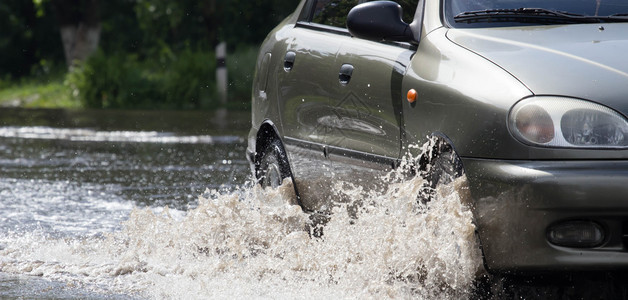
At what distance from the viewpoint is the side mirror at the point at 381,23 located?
5008 millimetres

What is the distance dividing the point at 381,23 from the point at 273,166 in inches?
65.5

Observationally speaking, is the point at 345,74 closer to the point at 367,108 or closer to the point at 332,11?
the point at 367,108

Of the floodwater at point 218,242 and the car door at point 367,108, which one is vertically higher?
the car door at point 367,108

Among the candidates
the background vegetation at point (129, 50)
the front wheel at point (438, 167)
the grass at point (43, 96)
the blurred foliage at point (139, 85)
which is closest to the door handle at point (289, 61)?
the front wheel at point (438, 167)

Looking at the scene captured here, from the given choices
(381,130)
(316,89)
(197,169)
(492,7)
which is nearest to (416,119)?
(381,130)

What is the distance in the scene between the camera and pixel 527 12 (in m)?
4.90

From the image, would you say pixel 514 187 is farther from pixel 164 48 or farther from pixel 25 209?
pixel 164 48

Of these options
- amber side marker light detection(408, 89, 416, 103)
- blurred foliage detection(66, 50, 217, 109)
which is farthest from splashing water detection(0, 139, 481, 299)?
blurred foliage detection(66, 50, 217, 109)

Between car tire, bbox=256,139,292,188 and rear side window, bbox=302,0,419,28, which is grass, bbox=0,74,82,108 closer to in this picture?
car tire, bbox=256,139,292,188

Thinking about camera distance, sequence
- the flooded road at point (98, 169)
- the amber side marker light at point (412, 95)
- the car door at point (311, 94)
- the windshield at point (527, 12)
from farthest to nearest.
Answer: the flooded road at point (98, 169) → the car door at point (311, 94) → the windshield at point (527, 12) → the amber side marker light at point (412, 95)

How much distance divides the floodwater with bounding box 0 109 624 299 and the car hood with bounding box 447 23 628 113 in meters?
0.51

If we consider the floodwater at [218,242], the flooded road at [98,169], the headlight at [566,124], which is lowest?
the flooded road at [98,169]

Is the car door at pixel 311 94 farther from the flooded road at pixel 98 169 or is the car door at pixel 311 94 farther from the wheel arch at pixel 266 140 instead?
the flooded road at pixel 98 169

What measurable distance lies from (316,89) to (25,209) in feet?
9.97
